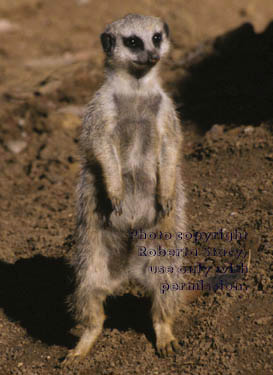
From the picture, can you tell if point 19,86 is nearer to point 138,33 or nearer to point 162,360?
point 138,33

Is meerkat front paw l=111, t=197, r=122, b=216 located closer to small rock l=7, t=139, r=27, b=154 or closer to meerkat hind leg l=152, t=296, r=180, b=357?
meerkat hind leg l=152, t=296, r=180, b=357

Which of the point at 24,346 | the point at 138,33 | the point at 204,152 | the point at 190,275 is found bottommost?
the point at 24,346

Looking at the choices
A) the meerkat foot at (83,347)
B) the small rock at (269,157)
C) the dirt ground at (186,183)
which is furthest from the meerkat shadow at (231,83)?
the meerkat foot at (83,347)

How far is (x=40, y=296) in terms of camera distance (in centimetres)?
386

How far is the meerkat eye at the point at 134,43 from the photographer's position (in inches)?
122

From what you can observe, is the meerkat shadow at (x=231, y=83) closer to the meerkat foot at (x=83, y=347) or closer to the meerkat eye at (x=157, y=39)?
the meerkat eye at (x=157, y=39)

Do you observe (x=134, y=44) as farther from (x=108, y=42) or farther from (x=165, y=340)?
(x=165, y=340)

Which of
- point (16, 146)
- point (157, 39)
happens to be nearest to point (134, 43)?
point (157, 39)

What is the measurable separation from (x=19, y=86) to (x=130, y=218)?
13.6 feet

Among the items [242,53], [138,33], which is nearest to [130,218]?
[138,33]

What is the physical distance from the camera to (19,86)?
6816 millimetres

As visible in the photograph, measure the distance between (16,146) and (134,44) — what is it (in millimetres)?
3065

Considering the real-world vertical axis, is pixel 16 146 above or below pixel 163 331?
above

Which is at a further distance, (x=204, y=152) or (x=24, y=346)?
(x=204, y=152)
